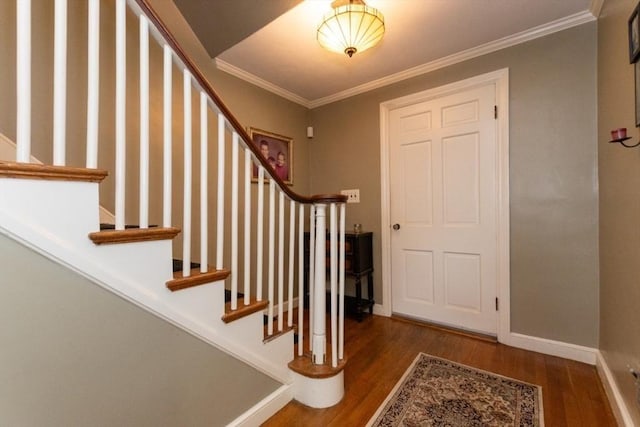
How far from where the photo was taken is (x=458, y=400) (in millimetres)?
1621

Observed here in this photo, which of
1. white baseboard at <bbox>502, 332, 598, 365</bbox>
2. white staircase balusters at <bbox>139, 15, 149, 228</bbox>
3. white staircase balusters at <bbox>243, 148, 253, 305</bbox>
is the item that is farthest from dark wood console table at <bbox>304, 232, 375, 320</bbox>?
white staircase balusters at <bbox>139, 15, 149, 228</bbox>

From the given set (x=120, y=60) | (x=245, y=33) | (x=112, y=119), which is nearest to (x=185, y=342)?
(x=120, y=60)

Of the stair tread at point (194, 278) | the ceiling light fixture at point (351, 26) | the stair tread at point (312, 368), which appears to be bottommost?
the stair tread at point (312, 368)

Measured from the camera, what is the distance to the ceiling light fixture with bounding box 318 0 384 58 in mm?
1689

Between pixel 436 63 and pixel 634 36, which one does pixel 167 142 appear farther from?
pixel 436 63

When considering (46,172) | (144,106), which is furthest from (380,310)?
(46,172)

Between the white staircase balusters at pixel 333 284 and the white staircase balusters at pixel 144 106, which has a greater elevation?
the white staircase balusters at pixel 144 106

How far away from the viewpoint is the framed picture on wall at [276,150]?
2.82 metres

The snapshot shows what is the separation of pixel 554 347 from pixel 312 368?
1.80 metres

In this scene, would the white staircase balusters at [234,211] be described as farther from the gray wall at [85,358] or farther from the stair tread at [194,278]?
the gray wall at [85,358]

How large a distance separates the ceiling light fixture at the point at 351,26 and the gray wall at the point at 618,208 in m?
1.18

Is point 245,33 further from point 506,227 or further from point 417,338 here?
point 417,338

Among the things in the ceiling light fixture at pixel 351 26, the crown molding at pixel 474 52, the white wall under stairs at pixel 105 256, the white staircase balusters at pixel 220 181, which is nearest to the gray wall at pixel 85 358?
the white wall under stairs at pixel 105 256

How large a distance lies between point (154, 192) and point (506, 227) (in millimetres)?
2626
